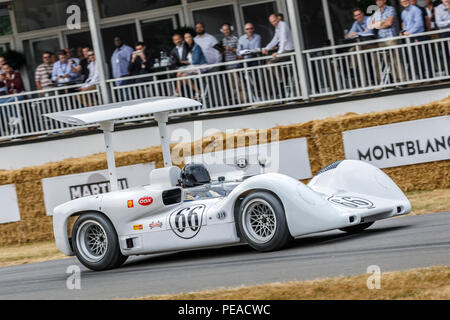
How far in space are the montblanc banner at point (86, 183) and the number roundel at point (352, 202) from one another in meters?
5.57

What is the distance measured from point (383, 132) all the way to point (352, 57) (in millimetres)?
3413

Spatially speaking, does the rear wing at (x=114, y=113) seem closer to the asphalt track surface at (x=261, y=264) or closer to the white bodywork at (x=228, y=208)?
the white bodywork at (x=228, y=208)

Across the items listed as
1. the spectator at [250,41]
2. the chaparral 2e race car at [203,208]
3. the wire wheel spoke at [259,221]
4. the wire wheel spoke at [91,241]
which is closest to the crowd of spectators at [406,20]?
the spectator at [250,41]

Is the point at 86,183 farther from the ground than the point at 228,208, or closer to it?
farther from the ground

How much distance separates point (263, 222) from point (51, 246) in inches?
240

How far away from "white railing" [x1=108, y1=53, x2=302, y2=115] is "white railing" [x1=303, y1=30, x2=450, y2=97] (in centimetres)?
64

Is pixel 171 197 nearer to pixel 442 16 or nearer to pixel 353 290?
pixel 353 290

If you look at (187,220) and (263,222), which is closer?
(263,222)

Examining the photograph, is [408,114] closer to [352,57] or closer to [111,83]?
[352,57]

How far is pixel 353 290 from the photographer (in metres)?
6.69

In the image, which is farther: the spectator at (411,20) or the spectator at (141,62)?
the spectator at (141,62)

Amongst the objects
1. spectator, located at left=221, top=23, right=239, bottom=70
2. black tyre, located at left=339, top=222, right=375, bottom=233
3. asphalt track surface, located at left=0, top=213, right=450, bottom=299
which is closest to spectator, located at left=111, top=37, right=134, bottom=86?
spectator, located at left=221, top=23, right=239, bottom=70

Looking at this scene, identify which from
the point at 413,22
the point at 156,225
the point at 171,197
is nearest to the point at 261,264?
the point at 156,225

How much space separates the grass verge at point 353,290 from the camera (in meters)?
6.37
